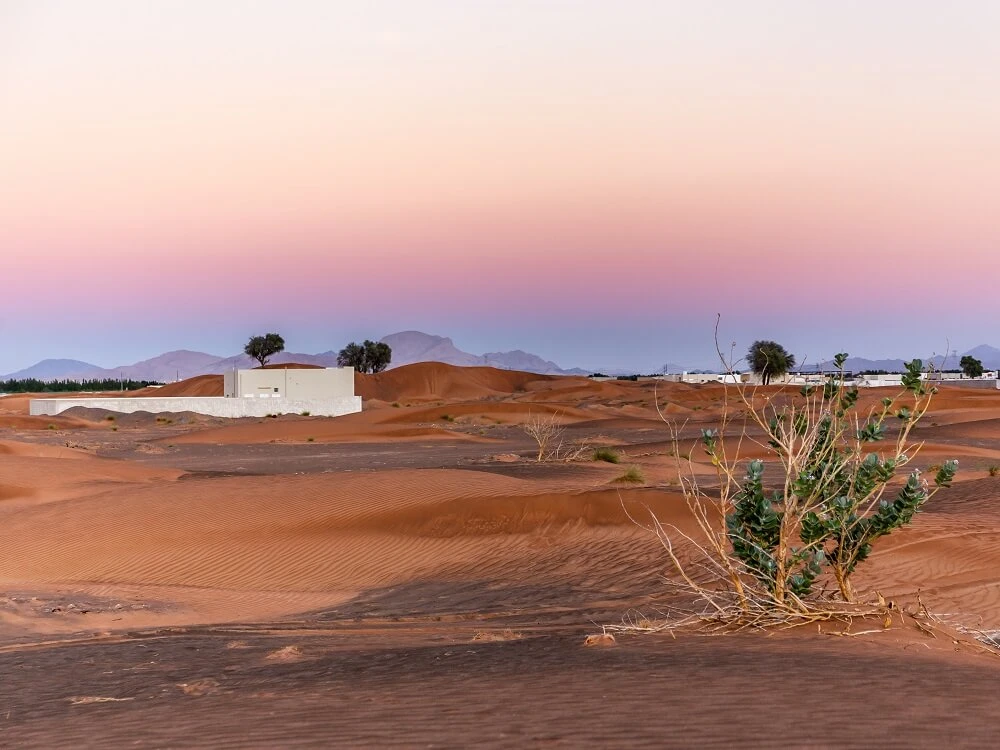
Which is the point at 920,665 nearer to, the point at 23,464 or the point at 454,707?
the point at 454,707

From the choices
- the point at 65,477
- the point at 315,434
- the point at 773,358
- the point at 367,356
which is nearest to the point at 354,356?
the point at 367,356

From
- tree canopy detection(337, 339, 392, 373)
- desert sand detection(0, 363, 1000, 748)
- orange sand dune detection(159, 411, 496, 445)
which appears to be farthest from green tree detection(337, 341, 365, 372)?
desert sand detection(0, 363, 1000, 748)

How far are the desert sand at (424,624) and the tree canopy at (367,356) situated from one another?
90677 millimetres

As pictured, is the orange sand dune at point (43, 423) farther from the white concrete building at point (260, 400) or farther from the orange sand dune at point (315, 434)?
the orange sand dune at point (315, 434)

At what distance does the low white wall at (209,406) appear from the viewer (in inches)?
2520

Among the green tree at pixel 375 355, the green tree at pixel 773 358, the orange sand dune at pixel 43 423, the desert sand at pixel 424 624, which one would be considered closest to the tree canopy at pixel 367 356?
the green tree at pixel 375 355

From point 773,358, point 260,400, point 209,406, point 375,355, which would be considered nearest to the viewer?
point 209,406

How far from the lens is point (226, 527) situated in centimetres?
2005

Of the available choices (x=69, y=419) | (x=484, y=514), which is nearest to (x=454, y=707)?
(x=484, y=514)

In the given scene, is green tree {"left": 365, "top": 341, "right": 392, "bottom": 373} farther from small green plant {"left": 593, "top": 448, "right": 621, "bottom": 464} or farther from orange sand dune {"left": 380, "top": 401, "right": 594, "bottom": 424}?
small green plant {"left": 593, "top": 448, "right": 621, "bottom": 464}

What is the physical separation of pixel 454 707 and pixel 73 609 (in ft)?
29.5

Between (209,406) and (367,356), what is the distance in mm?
59134

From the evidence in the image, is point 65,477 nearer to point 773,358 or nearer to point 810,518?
point 810,518

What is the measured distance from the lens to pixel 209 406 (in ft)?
213
